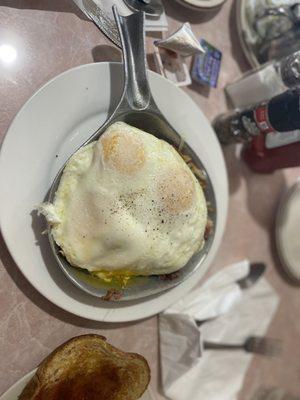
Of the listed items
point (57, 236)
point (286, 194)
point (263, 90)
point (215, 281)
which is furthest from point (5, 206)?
point (286, 194)

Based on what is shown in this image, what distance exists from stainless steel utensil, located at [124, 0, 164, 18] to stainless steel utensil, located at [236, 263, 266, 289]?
2.44ft

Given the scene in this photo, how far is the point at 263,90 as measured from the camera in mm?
1168

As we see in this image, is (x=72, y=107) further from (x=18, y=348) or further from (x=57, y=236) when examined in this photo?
(x=18, y=348)

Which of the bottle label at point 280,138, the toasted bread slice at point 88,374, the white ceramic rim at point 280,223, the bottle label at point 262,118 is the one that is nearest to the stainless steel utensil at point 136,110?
the toasted bread slice at point 88,374

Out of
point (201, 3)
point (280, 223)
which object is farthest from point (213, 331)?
point (201, 3)

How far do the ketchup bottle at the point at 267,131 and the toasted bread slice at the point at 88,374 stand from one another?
2.01 ft

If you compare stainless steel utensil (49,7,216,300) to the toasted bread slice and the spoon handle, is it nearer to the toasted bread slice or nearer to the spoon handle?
the spoon handle

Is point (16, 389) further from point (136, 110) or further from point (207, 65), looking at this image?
point (207, 65)

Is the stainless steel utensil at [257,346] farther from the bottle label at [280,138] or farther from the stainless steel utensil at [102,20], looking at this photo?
the stainless steel utensil at [102,20]

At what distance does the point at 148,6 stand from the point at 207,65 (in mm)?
228

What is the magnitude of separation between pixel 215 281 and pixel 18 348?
0.55m

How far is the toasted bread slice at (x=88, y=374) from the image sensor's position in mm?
772

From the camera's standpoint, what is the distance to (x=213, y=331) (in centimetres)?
121

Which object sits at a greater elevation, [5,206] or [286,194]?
[5,206]
